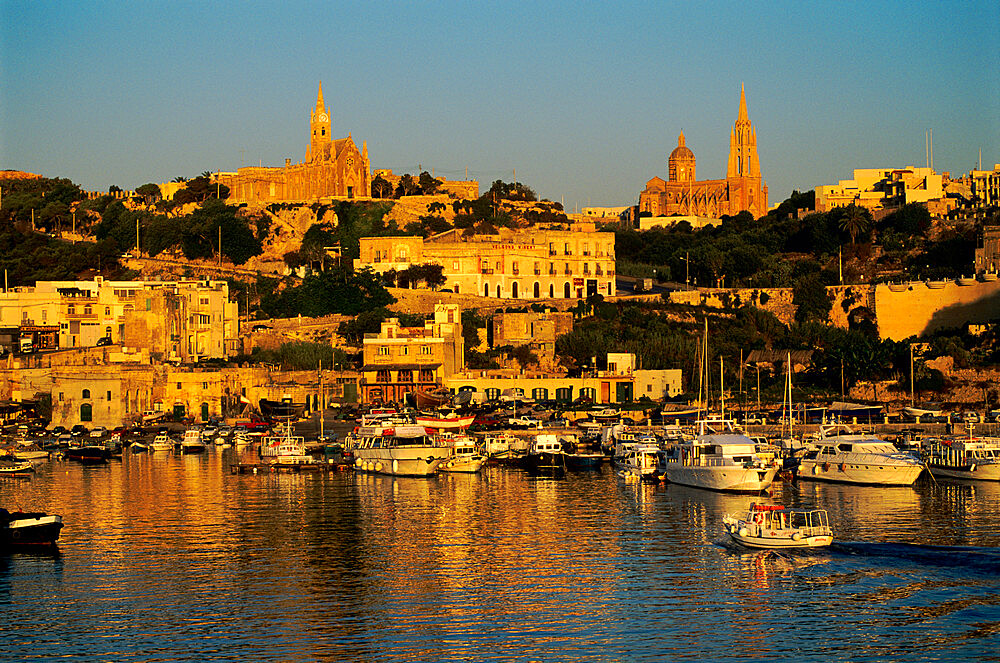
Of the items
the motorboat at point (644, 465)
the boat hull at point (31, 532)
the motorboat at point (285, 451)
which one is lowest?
the boat hull at point (31, 532)

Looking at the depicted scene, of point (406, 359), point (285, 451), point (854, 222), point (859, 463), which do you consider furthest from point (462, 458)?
point (854, 222)

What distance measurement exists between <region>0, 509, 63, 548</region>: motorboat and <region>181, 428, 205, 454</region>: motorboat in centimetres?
2557

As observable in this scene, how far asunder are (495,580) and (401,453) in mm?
20956

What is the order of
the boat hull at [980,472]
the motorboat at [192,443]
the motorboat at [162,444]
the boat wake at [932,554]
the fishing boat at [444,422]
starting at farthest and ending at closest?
the motorboat at [162,444], the motorboat at [192,443], the fishing boat at [444,422], the boat hull at [980,472], the boat wake at [932,554]

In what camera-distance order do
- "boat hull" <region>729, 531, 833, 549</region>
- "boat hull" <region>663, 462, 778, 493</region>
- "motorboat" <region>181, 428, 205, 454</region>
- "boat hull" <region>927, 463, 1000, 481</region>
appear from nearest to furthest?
"boat hull" <region>729, 531, 833, 549</region>, "boat hull" <region>663, 462, 778, 493</region>, "boat hull" <region>927, 463, 1000, 481</region>, "motorboat" <region>181, 428, 205, 454</region>

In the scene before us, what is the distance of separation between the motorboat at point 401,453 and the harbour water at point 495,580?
235 inches

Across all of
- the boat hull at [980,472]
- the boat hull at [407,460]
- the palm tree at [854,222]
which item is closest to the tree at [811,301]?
the palm tree at [854,222]

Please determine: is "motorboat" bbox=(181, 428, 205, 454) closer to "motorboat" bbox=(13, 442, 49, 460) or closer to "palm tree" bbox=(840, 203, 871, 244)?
"motorboat" bbox=(13, 442, 49, 460)

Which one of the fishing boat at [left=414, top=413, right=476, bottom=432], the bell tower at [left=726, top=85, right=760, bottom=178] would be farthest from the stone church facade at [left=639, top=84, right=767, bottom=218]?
the fishing boat at [left=414, top=413, right=476, bottom=432]

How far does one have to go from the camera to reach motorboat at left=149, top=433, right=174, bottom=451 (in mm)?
60188

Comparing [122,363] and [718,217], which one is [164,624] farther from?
[718,217]

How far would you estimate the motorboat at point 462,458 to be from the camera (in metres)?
51.2

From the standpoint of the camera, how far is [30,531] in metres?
34.0

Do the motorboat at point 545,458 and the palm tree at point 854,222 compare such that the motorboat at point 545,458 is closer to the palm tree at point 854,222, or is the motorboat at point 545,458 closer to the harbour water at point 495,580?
the harbour water at point 495,580
